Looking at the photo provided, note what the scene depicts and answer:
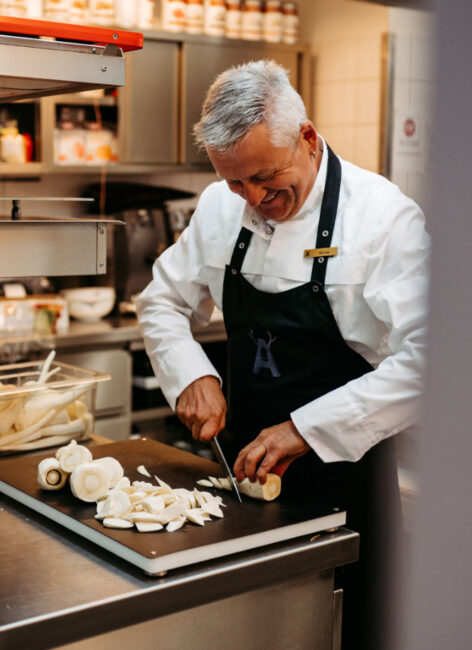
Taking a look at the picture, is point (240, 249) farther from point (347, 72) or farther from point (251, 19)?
point (347, 72)

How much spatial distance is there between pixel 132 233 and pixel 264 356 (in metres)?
2.04

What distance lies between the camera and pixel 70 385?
5.53ft

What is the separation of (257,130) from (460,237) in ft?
4.24

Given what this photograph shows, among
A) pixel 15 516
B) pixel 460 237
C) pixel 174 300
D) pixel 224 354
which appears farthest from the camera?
pixel 224 354

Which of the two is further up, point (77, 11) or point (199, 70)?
point (77, 11)

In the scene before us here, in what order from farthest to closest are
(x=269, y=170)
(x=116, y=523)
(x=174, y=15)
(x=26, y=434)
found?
(x=174, y=15) → (x=26, y=434) → (x=269, y=170) → (x=116, y=523)

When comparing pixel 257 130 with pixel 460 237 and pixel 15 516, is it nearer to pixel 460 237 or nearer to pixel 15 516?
pixel 15 516

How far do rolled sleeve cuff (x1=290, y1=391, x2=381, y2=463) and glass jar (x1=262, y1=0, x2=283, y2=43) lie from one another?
9.62 ft

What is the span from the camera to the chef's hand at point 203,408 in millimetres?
1574

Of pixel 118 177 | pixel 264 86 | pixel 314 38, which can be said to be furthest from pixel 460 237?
pixel 314 38

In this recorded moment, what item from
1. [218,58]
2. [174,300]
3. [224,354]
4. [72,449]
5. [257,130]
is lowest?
[224,354]

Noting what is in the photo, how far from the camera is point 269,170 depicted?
5.12 feet

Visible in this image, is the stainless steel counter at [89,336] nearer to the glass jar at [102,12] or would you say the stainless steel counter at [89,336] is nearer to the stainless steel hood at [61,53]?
the glass jar at [102,12]

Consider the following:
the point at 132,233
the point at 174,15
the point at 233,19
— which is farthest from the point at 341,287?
the point at 233,19
